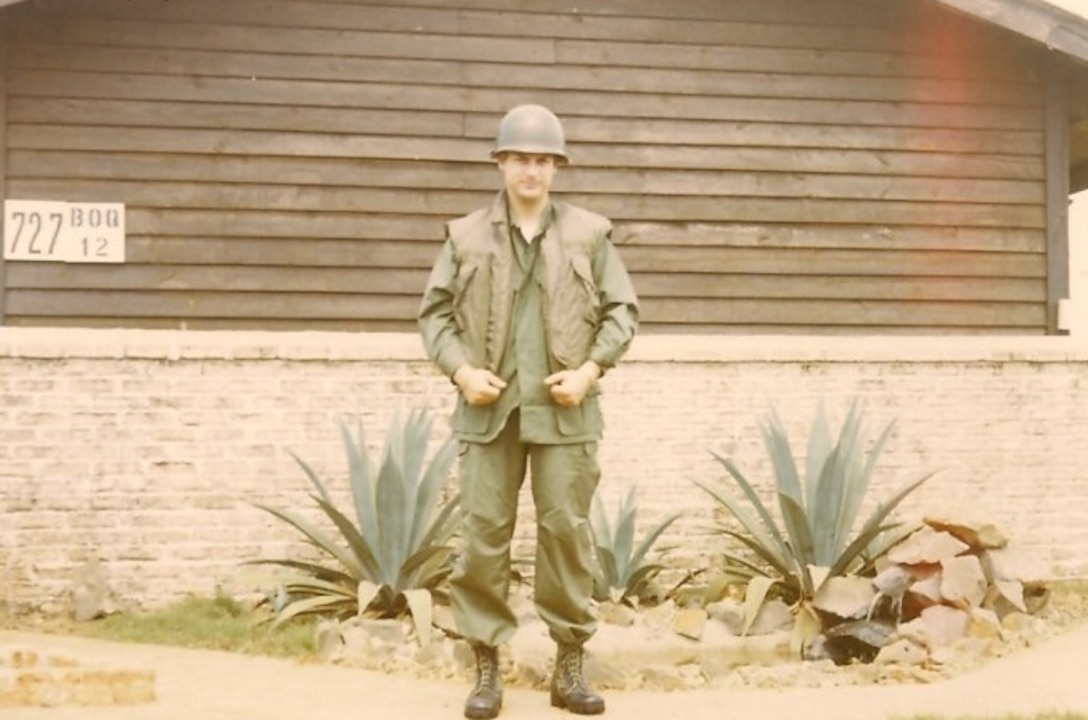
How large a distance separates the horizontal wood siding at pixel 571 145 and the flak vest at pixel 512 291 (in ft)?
12.3

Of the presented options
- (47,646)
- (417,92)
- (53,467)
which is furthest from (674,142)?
(47,646)

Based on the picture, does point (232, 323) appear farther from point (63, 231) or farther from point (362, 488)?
point (362, 488)

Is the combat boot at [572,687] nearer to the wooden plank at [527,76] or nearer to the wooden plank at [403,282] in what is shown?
the wooden plank at [403,282]

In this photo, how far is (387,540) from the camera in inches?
249

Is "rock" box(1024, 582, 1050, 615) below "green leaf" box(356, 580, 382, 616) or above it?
below

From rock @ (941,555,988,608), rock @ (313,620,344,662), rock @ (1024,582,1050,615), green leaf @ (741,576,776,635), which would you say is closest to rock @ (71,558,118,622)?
rock @ (313,620,344,662)

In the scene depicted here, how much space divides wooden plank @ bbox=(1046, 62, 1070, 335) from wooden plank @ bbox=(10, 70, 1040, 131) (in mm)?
134

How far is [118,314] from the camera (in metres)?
7.86

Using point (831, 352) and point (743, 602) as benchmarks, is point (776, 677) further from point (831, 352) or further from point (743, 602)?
point (831, 352)

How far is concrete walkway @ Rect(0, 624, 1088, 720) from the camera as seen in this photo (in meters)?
4.41

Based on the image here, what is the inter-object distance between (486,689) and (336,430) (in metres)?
3.22

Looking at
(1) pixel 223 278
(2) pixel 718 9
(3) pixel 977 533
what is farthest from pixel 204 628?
(2) pixel 718 9

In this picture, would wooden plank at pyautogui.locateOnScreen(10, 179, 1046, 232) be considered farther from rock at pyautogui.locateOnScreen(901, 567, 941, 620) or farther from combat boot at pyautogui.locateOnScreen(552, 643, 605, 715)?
combat boot at pyautogui.locateOnScreen(552, 643, 605, 715)

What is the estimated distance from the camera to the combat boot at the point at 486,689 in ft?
14.4
